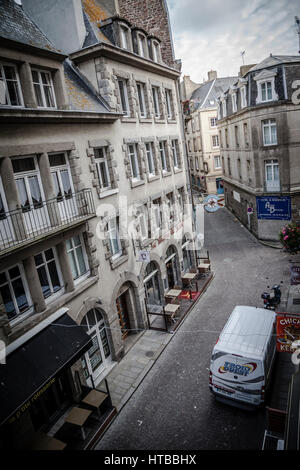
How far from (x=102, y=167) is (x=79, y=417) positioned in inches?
383

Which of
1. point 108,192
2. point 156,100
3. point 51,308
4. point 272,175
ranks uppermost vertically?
point 156,100

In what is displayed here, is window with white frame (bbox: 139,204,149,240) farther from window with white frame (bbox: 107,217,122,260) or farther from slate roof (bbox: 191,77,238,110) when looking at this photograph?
slate roof (bbox: 191,77,238,110)

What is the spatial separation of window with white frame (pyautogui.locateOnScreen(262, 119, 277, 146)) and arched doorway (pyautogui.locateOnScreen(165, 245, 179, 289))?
12353 millimetres

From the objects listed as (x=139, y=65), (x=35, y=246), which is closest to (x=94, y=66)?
(x=139, y=65)

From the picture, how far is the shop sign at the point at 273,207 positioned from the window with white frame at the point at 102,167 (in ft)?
54.5

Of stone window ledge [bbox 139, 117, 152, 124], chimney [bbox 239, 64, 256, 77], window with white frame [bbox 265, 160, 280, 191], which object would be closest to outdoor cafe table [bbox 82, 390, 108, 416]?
stone window ledge [bbox 139, 117, 152, 124]

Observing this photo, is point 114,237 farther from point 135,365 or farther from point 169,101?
point 169,101

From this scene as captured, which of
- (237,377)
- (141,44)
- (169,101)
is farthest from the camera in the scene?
(169,101)

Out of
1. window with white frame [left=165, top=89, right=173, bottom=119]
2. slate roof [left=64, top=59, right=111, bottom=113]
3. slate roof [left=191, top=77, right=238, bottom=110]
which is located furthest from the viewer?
slate roof [left=191, top=77, right=238, bottom=110]

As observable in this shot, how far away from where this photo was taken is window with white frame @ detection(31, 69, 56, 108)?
10.5m

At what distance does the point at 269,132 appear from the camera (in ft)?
79.9

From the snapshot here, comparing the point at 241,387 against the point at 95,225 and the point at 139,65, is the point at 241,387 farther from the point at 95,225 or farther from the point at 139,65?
the point at 139,65

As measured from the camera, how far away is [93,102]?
42.9 feet

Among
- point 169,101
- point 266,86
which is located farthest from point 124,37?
point 266,86
